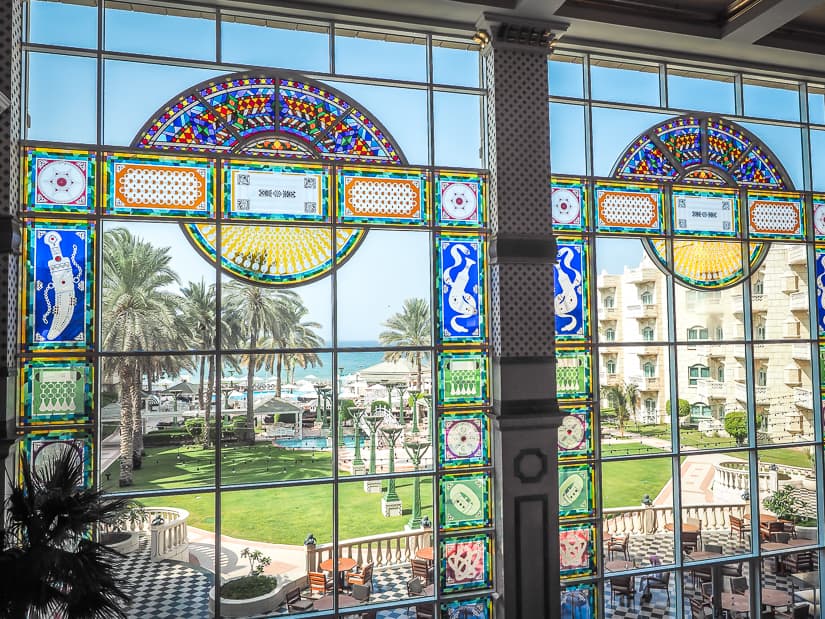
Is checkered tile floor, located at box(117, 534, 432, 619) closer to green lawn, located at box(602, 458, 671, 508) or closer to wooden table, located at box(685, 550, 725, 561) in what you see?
green lawn, located at box(602, 458, 671, 508)

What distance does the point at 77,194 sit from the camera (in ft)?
17.1

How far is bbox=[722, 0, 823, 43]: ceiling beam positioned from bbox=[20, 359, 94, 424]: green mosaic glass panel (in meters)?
7.07

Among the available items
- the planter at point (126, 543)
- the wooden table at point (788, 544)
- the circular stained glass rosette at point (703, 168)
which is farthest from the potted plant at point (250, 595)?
the wooden table at point (788, 544)

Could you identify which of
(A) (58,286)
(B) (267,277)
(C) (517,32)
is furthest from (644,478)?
(A) (58,286)

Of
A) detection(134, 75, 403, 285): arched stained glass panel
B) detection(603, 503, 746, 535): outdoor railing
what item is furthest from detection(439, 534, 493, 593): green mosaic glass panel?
detection(134, 75, 403, 285): arched stained glass panel

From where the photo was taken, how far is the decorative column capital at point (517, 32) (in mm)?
5938

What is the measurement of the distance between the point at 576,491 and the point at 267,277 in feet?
12.1

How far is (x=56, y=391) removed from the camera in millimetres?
5090

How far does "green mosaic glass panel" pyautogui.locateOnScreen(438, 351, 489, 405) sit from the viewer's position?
19.5 ft

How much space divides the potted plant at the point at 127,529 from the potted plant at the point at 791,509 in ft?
21.7

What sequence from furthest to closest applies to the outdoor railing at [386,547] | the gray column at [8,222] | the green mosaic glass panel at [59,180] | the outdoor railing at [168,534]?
the outdoor railing at [386,547] → the outdoor railing at [168,534] → the green mosaic glass panel at [59,180] → the gray column at [8,222]

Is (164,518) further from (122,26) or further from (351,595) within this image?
(122,26)

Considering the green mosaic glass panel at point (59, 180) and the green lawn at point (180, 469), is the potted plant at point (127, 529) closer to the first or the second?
the green lawn at point (180, 469)

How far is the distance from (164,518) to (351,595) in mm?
1829
